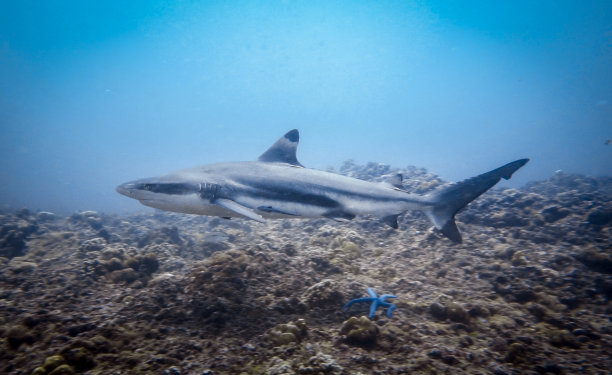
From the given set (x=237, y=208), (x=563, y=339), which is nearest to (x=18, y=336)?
(x=237, y=208)

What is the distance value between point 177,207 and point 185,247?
706cm

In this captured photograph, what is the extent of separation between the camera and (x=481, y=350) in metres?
3.76

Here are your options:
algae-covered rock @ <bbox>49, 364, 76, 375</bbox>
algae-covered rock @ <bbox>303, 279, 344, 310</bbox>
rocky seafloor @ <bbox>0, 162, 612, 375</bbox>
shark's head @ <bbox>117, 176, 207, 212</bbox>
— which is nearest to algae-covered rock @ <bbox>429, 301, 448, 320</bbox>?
rocky seafloor @ <bbox>0, 162, 612, 375</bbox>

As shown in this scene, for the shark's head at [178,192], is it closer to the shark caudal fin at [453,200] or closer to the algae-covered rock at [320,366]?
the algae-covered rock at [320,366]

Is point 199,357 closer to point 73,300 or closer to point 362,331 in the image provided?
point 362,331

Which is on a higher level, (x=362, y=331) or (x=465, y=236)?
(x=465, y=236)

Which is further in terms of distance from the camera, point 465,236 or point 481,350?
point 465,236

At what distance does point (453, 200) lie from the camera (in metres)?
5.68

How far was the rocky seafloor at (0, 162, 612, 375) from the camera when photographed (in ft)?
10.5

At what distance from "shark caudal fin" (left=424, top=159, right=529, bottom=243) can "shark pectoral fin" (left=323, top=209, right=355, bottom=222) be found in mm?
1800

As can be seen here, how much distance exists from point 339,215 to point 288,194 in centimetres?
117

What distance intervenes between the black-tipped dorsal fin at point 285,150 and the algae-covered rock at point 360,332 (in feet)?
12.8

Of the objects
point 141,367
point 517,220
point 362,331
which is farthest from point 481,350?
point 517,220

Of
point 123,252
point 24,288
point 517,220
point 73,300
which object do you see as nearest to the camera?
point 73,300
